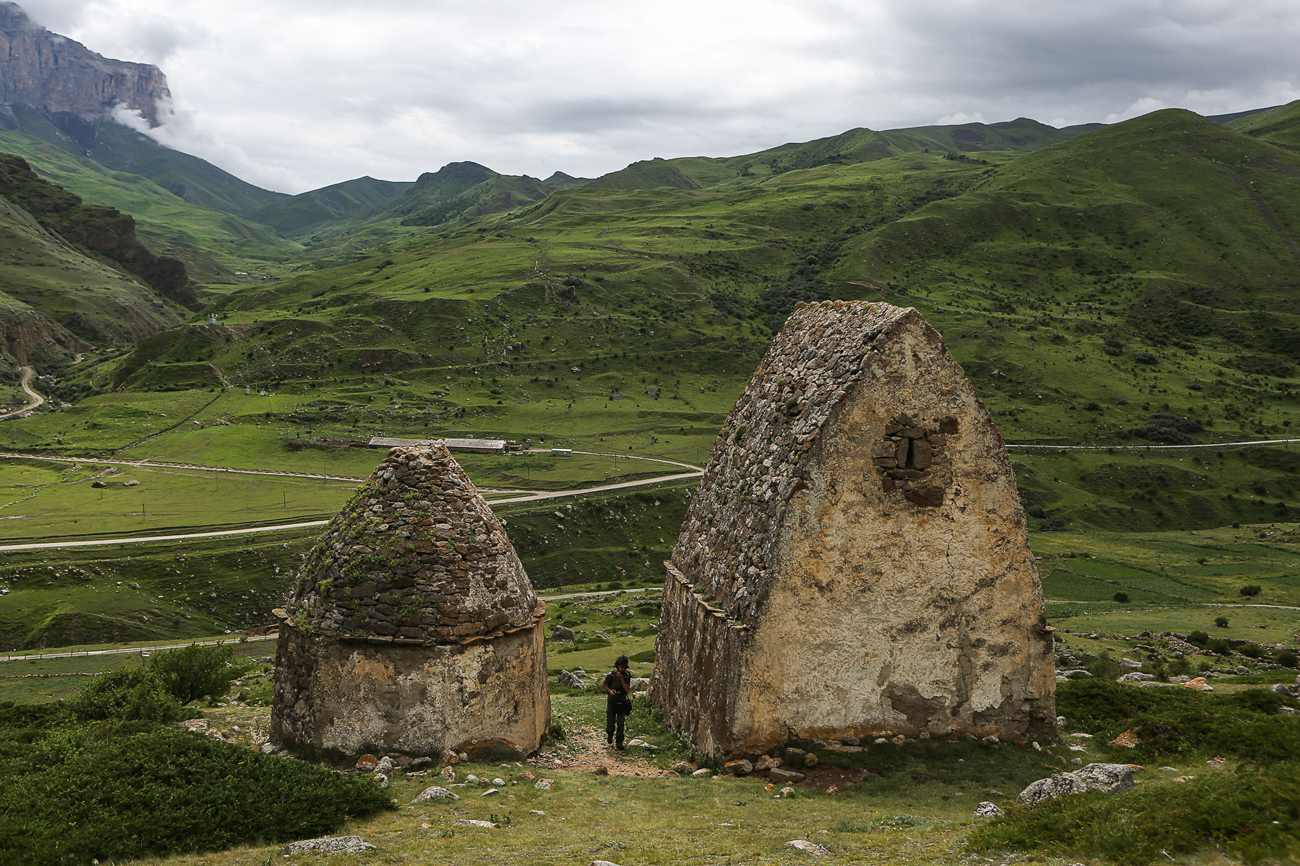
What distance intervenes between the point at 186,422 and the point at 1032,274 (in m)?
156

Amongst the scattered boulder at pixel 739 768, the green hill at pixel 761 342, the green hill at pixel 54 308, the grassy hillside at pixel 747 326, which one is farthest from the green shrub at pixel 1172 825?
the green hill at pixel 54 308

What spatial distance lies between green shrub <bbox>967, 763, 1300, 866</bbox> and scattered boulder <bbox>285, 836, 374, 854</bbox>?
7.41m

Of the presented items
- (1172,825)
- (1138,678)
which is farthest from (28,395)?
(1172,825)

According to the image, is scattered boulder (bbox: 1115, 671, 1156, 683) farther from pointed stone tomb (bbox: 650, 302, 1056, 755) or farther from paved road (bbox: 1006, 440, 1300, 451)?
paved road (bbox: 1006, 440, 1300, 451)

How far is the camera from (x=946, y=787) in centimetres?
1454

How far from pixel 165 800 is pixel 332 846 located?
2.60 m

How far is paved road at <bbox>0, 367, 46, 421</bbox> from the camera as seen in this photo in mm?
116963

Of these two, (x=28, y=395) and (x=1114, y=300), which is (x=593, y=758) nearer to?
(x=28, y=395)

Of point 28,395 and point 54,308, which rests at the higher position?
point 54,308

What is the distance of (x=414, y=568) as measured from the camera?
1620cm

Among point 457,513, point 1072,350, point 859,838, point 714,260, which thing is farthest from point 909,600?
point 714,260

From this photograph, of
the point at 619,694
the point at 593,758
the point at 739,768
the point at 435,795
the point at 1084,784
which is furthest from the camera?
the point at 619,694

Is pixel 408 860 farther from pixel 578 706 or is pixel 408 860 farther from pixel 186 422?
pixel 186 422

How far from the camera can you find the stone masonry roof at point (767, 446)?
1620 cm
